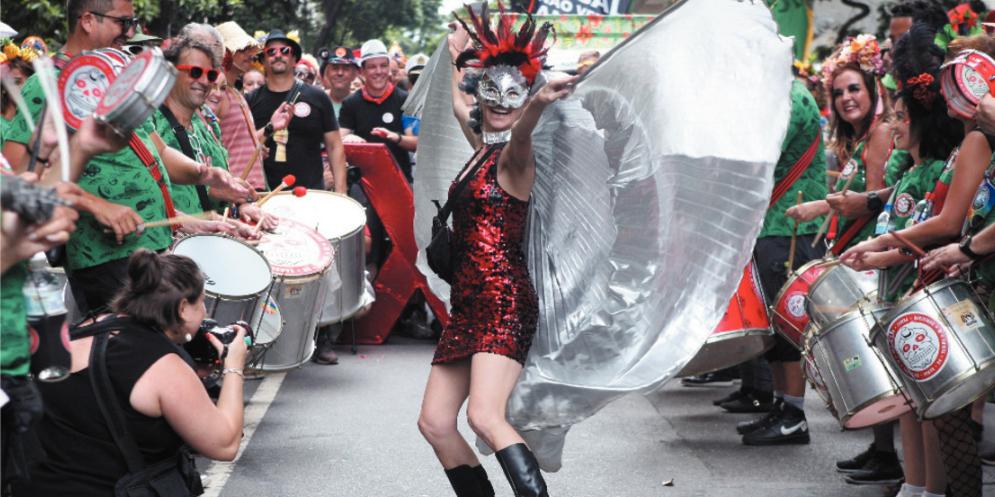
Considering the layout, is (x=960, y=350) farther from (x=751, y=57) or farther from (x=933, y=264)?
(x=751, y=57)

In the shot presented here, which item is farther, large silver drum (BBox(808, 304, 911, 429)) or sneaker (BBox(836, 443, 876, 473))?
sneaker (BBox(836, 443, 876, 473))

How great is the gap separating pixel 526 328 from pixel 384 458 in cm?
197

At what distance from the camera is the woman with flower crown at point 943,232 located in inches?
189

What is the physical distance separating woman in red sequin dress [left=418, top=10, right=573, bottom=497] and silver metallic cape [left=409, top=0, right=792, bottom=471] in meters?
0.17

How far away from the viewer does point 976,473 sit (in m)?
5.01

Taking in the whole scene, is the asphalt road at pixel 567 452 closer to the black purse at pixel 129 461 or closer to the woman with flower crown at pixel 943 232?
the woman with flower crown at pixel 943 232

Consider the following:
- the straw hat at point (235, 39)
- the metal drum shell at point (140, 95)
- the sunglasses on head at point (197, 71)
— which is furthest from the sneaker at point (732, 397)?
the metal drum shell at point (140, 95)

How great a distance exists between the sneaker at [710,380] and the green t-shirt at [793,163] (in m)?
1.81

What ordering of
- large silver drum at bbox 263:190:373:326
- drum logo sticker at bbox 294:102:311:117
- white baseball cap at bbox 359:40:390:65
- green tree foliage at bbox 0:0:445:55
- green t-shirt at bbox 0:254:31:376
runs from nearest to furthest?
green t-shirt at bbox 0:254:31:376 < large silver drum at bbox 263:190:373:326 < drum logo sticker at bbox 294:102:311:117 < white baseball cap at bbox 359:40:390:65 < green tree foliage at bbox 0:0:445:55

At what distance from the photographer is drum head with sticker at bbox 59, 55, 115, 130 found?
161 inches

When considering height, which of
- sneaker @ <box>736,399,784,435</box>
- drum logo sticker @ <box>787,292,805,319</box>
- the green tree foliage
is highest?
drum logo sticker @ <box>787,292,805,319</box>

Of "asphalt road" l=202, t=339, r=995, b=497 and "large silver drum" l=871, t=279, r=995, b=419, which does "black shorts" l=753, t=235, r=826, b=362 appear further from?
"large silver drum" l=871, t=279, r=995, b=419

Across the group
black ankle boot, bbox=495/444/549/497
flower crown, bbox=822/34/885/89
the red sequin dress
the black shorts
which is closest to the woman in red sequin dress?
the red sequin dress

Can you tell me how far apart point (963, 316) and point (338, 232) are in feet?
A: 12.2
